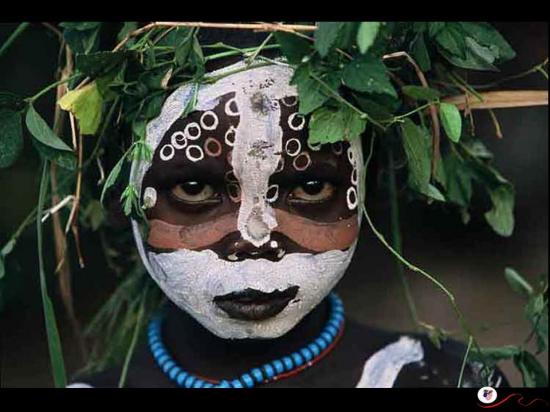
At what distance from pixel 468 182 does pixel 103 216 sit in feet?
1.53

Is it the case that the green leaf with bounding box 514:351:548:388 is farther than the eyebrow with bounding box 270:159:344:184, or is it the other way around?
the green leaf with bounding box 514:351:548:388

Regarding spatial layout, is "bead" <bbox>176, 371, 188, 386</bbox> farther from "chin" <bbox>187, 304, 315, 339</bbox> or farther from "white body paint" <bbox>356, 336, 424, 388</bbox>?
"white body paint" <bbox>356, 336, 424, 388</bbox>

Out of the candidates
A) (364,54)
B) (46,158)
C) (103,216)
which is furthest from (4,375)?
(364,54)

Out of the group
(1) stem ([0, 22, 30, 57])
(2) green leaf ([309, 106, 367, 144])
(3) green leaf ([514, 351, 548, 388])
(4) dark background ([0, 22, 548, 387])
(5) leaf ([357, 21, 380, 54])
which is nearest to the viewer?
(5) leaf ([357, 21, 380, 54])

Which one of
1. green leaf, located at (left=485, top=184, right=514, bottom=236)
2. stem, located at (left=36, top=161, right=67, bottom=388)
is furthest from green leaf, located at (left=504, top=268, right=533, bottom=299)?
stem, located at (left=36, top=161, right=67, bottom=388)

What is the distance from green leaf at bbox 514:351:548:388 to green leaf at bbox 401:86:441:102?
37 centimetres

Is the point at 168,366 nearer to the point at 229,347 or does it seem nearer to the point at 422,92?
the point at 229,347

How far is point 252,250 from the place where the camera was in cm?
131

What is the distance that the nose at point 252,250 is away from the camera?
1305 mm

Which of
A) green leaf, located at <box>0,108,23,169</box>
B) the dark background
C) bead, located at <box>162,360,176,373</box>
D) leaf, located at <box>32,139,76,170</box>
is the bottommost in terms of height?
the dark background

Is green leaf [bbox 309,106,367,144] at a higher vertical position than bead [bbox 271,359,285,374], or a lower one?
higher

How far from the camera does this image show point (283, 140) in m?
1.30

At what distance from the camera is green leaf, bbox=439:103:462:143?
1.32 meters

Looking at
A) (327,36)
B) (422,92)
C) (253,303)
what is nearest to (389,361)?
(253,303)
